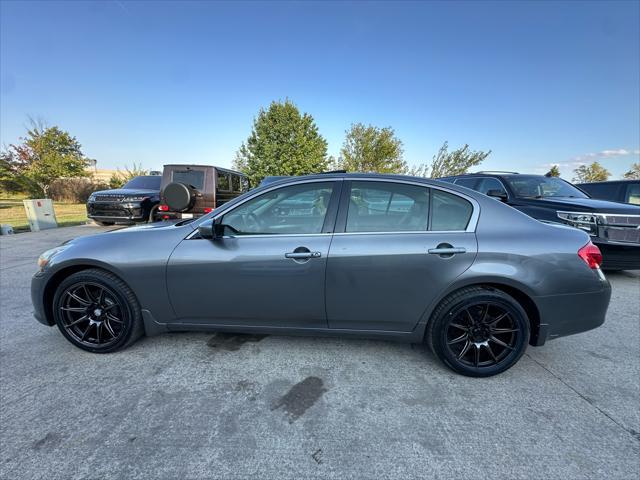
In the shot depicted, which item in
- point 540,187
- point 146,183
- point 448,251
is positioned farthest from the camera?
point 146,183

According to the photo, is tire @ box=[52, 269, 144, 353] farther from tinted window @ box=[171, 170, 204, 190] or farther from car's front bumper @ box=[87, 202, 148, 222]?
car's front bumper @ box=[87, 202, 148, 222]

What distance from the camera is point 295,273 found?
224cm

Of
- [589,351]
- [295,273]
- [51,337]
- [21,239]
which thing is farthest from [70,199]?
[589,351]

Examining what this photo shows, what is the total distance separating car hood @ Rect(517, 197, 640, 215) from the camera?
448cm

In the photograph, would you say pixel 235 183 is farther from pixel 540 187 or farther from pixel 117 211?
pixel 540 187

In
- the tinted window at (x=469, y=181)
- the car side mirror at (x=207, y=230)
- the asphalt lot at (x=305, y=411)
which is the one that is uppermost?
the tinted window at (x=469, y=181)

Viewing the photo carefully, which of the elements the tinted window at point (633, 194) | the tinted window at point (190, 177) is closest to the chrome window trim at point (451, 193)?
the tinted window at point (190, 177)

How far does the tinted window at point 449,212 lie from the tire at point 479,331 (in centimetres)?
52

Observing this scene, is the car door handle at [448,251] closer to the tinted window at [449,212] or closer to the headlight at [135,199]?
the tinted window at [449,212]

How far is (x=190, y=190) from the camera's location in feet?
22.7

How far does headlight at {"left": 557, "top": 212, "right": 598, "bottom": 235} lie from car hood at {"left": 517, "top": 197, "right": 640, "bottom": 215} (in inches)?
3.2

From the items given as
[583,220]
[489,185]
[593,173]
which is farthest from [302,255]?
[593,173]

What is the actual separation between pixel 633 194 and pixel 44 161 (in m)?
30.7

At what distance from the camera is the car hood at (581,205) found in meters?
4.48
